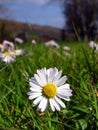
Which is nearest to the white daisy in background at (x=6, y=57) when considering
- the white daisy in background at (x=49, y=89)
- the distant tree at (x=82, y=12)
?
the white daisy in background at (x=49, y=89)

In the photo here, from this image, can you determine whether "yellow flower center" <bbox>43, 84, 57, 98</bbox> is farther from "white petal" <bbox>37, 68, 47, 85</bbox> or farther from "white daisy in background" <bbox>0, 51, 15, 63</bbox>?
"white daisy in background" <bbox>0, 51, 15, 63</bbox>

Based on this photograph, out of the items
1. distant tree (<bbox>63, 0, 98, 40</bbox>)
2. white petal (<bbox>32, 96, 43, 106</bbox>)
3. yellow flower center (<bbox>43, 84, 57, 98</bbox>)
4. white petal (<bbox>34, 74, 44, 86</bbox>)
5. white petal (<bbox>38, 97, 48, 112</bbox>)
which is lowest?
white petal (<bbox>38, 97, 48, 112</bbox>)

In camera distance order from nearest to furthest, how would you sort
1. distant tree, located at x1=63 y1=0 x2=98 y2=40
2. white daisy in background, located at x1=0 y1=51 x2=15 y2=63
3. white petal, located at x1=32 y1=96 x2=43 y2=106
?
white petal, located at x1=32 y1=96 x2=43 y2=106, white daisy in background, located at x1=0 y1=51 x2=15 y2=63, distant tree, located at x1=63 y1=0 x2=98 y2=40

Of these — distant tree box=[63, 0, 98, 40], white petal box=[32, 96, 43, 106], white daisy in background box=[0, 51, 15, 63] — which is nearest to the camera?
white petal box=[32, 96, 43, 106]

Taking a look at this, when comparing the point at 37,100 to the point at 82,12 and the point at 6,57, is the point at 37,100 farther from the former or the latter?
the point at 82,12

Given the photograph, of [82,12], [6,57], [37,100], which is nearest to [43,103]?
[37,100]

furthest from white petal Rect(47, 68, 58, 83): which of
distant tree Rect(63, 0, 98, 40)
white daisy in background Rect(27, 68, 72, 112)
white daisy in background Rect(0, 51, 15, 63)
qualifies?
distant tree Rect(63, 0, 98, 40)

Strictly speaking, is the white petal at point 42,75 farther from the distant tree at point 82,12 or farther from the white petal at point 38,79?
the distant tree at point 82,12

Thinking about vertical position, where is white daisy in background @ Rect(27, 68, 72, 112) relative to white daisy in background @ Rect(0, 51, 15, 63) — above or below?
below

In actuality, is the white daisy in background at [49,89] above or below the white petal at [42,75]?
below
